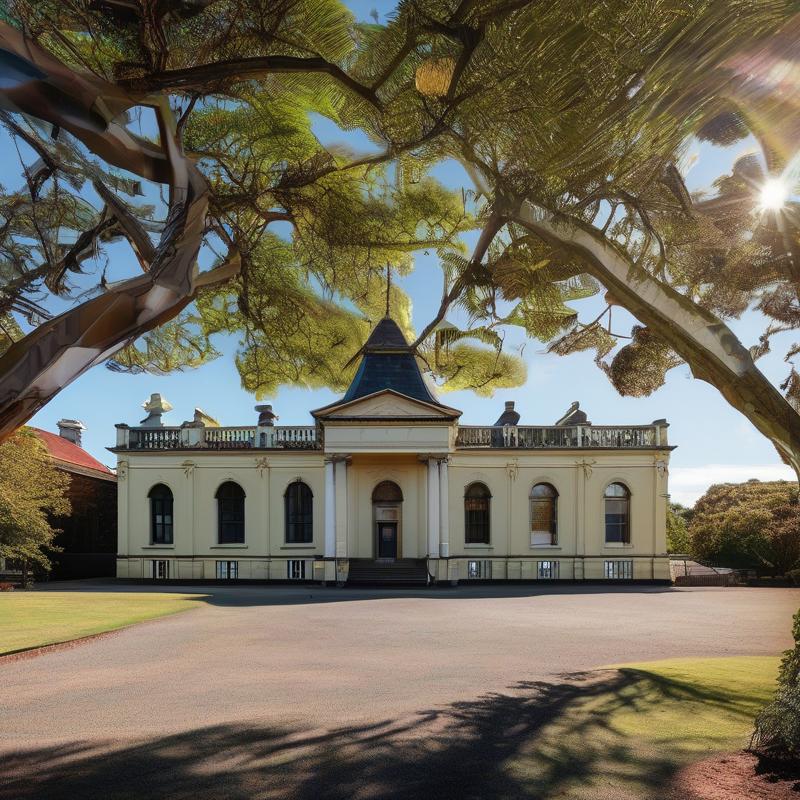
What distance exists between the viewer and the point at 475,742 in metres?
5.59

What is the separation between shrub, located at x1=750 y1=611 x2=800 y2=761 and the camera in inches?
179

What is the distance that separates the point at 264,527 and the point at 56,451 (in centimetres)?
1277

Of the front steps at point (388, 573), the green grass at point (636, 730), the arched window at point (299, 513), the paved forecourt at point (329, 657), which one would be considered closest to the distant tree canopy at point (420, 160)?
the green grass at point (636, 730)

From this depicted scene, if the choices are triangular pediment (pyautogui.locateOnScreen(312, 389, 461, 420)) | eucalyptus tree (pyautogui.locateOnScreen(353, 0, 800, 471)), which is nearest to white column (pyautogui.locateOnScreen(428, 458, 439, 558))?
triangular pediment (pyautogui.locateOnScreen(312, 389, 461, 420))

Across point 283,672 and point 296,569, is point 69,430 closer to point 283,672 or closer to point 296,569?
point 296,569

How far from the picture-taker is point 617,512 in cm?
2944

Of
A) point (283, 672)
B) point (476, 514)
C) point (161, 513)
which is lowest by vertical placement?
point (283, 672)

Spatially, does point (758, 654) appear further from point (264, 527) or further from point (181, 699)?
point (264, 527)

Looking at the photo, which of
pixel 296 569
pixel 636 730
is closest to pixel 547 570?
pixel 296 569

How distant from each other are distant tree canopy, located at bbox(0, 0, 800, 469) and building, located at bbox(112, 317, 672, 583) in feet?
66.2

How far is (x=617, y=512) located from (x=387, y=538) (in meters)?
10.3

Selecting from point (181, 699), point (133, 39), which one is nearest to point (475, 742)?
point (181, 699)

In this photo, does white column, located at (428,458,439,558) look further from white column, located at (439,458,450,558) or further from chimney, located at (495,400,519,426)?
chimney, located at (495,400,519,426)

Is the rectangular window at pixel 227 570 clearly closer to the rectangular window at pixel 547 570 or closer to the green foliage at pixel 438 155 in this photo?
the rectangular window at pixel 547 570
